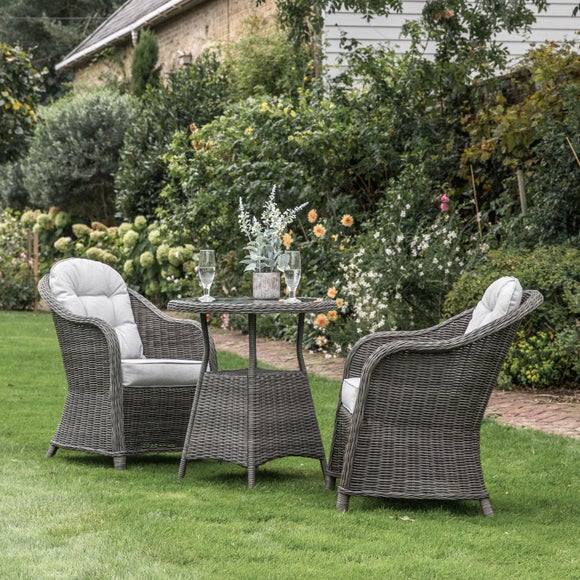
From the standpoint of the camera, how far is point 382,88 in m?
10.9

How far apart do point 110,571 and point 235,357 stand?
677 cm

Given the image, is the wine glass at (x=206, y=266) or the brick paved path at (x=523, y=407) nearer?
the wine glass at (x=206, y=266)

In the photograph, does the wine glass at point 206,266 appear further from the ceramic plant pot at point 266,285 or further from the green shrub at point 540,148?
the green shrub at point 540,148

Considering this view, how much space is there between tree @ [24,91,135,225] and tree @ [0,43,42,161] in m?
7.11

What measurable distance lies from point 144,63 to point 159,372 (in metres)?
16.0

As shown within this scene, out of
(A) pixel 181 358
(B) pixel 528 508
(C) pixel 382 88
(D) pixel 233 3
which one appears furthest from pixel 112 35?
(B) pixel 528 508

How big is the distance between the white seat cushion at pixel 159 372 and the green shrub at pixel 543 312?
10.1 feet

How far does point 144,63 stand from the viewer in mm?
20906

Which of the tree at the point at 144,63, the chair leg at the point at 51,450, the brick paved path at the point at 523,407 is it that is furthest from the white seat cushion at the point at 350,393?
the tree at the point at 144,63

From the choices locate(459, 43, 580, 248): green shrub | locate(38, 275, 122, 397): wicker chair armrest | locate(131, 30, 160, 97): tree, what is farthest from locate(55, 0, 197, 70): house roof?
locate(38, 275, 122, 397): wicker chair armrest

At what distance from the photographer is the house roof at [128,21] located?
20281mm

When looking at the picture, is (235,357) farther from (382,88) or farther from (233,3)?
(233,3)

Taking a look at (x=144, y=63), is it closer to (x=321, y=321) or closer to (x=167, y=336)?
(x=321, y=321)

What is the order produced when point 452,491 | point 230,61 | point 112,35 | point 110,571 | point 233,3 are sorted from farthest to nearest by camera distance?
point 112,35
point 233,3
point 230,61
point 452,491
point 110,571
